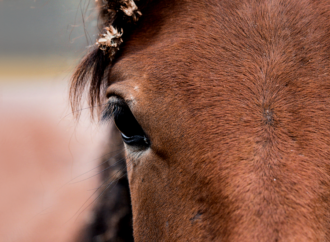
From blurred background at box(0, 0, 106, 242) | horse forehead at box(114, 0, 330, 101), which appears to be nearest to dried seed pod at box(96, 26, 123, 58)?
horse forehead at box(114, 0, 330, 101)

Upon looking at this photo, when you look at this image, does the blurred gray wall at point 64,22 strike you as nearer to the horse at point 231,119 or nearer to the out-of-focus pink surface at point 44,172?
the out-of-focus pink surface at point 44,172

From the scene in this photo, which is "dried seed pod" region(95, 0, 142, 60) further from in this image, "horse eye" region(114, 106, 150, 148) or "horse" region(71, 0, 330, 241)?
"horse eye" region(114, 106, 150, 148)

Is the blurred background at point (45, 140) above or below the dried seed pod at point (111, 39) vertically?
below

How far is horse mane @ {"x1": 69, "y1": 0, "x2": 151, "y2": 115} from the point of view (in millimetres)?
1587

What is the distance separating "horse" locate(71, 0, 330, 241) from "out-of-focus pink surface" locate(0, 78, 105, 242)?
1217mm

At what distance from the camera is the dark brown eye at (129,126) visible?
4.80 feet

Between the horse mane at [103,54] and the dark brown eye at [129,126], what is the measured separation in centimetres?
30

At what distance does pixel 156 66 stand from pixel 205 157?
455 mm

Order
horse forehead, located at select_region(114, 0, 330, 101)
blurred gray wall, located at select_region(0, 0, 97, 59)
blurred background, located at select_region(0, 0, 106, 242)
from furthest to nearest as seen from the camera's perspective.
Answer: blurred background, located at select_region(0, 0, 106, 242) → blurred gray wall, located at select_region(0, 0, 97, 59) → horse forehead, located at select_region(114, 0, 330, 101)

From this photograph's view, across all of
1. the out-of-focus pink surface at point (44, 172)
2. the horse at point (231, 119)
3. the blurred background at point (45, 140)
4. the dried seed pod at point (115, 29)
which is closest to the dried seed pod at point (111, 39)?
the dried seed pod at point (115, 29)

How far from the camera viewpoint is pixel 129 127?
1.50 m

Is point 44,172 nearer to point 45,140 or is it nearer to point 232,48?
point 45,140

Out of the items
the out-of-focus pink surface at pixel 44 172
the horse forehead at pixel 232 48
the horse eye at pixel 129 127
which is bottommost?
the out-of-focus pink surface at pixel 44 172

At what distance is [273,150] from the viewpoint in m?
1.06
